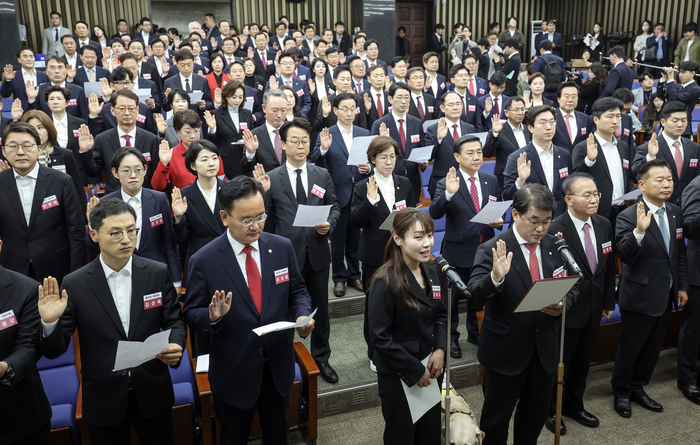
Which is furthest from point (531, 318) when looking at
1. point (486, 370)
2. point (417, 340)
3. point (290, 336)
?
point (290, 336)

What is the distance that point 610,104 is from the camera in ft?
13.6

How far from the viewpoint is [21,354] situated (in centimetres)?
A: 210

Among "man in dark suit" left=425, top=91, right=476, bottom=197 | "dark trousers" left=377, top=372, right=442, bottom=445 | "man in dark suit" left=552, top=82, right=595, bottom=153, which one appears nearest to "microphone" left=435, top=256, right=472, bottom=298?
"dark trousers" left=377, top=372, right=442, bottom=445

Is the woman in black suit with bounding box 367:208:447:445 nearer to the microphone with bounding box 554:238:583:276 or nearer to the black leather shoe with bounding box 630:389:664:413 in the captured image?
the microphone with bounding box 554:238:583:276

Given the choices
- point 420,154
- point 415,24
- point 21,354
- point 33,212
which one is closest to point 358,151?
point 420,154

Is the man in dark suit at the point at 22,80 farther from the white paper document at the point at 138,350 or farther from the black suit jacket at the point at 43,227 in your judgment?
the white paper document at the point at 138,350

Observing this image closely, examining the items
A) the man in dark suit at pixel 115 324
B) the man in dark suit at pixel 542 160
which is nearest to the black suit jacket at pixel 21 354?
the man in dark suit at pixel 115 324

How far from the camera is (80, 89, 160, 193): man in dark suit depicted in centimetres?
410

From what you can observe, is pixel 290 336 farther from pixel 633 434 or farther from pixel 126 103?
pixel 126 103

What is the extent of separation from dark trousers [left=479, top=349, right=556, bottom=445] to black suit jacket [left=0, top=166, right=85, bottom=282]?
2.44 meters

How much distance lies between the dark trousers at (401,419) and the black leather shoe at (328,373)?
104cm

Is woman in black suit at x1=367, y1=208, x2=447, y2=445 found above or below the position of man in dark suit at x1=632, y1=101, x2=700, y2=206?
below

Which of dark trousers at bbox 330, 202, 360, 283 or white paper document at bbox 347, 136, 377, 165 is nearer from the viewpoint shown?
white paper document at bbox 347, 136, 377, 165

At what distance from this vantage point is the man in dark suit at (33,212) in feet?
10.4
